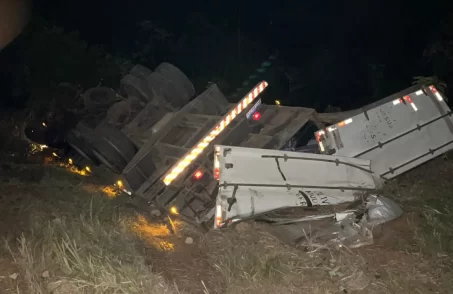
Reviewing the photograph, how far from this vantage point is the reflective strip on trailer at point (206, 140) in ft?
18.3

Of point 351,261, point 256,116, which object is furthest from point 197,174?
point 351,261

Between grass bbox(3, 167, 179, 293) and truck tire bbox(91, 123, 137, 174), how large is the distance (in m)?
0.62

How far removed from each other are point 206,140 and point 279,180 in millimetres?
1096

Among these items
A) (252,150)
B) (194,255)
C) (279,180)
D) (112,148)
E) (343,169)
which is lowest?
(194,255)

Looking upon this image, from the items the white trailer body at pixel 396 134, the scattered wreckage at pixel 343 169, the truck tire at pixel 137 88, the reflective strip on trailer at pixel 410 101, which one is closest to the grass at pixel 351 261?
the scattered wreckage at pixel 343 169

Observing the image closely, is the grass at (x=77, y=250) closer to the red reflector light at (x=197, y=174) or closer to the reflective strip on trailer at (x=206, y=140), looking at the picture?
the reflective strip on trailer at (x=206, y=140)

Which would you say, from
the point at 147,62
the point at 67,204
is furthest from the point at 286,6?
Result: the point at 67,204

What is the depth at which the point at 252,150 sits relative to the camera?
554 centimetres

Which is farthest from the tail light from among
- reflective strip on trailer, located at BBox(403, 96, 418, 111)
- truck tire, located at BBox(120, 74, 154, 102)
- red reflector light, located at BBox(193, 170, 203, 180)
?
reflective strip on trailer, located at BBox(403, 96, 418, 111)

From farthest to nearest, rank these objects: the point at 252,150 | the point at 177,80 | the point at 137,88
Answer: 1. the point at 177,80
2. the point at 137,88
3. the point at 252,150

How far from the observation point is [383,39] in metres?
16.2

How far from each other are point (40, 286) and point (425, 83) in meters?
6.10

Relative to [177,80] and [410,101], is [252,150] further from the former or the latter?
[410,101]

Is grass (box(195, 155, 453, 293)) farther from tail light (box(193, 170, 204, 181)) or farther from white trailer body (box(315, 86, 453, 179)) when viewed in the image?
white trailer body (box(315, 86, 453, 179))
